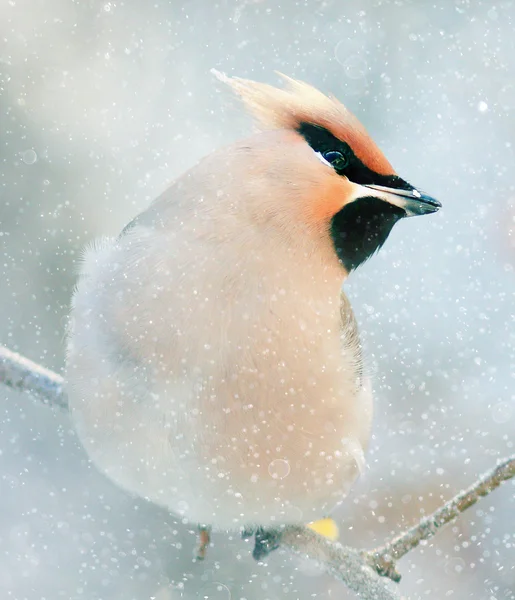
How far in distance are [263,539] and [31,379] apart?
0.90 m

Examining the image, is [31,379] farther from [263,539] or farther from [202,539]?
[263,539]

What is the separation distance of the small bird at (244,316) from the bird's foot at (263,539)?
179mm

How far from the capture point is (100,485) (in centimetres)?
610

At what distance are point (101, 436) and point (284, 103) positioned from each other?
1014mm

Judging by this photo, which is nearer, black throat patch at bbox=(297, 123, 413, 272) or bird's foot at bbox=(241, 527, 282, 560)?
black throat patch at bbox=(297, 123, 413, 272)

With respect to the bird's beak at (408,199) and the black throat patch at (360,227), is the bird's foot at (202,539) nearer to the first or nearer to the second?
the black throat patch at (360,227)

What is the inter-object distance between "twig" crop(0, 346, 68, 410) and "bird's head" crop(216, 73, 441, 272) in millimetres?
1061

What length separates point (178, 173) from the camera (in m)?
5.86

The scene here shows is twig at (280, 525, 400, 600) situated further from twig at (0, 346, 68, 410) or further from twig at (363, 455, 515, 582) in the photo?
twig at (0, 346, 68, 410)

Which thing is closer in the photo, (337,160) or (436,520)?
(436,520)

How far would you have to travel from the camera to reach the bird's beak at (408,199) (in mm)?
2195

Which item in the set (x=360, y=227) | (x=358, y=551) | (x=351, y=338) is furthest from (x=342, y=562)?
(x=360, y=227)

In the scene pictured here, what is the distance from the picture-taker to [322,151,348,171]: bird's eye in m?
2.19

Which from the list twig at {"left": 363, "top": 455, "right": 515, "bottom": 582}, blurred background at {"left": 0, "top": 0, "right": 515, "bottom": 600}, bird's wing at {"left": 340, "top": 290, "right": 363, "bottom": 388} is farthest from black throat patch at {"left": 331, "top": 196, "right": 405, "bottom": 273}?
blurred background at {"left": 0, "top": 0, "right": 515, "bottom": 600}
